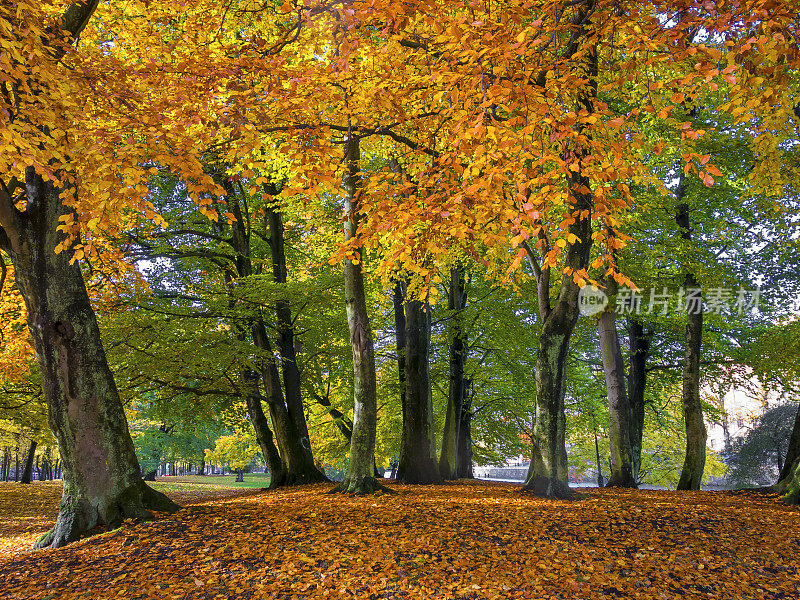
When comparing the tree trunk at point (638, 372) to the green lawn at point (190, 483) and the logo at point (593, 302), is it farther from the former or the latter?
the green lawn at point (190, 483)

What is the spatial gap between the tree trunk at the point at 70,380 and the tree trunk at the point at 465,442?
490 inches

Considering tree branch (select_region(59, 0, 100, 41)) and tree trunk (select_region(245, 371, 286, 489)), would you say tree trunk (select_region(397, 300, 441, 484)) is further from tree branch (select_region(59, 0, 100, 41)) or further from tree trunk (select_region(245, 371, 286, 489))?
tree branch (select_region(59, 0, 100, 41))

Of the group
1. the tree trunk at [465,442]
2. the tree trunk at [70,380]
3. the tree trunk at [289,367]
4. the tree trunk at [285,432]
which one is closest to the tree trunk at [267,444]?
the tree trunk at [285,432]

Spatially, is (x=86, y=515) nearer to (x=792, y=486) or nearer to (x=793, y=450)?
(x=792, y=486)

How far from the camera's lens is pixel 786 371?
536 inches

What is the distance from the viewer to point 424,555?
4891 millimetres

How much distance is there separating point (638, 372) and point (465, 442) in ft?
20.8

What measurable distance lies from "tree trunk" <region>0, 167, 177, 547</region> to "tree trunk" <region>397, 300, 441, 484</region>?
6.45 m

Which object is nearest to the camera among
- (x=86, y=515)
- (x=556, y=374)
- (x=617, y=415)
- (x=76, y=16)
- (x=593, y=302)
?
(x=86, y=515)

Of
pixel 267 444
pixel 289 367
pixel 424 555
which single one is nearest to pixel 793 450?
pixel 424 555

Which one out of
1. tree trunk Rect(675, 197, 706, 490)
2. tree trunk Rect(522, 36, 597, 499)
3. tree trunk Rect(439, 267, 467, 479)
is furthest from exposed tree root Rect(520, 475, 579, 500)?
tree trunk Rect(439, 267, 467, 479)

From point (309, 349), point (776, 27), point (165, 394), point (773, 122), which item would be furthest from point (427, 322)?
point (776, 27)

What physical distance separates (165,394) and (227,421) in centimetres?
541

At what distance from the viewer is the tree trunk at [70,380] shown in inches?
241
